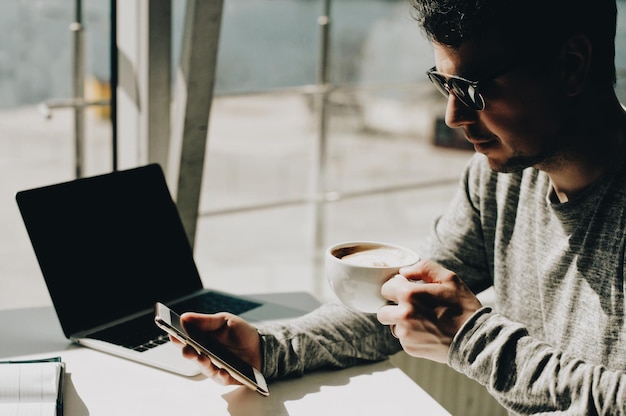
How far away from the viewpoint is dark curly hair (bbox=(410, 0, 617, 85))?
38.1 inches

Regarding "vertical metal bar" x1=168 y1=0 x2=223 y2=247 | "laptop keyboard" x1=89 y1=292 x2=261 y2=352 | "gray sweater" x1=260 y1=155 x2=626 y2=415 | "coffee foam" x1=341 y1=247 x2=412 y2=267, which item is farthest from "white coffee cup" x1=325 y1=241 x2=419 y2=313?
"vertical metal bar" x1=168 y1=0 x2=223 y2=247

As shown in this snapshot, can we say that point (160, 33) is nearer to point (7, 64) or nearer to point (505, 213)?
point (505, 213)

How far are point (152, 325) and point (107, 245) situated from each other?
14 cm

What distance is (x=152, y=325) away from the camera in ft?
3.84

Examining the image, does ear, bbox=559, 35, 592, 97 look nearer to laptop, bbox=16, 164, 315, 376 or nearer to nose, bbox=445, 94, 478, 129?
nose, bbox=445, 94, 478, 129

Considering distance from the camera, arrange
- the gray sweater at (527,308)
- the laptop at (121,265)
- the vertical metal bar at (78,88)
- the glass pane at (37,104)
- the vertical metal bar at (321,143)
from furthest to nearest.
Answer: the vertical metal bar at (321,143), the glass pane at (37,104), the vertical metal bar at (78,88), the laptop at (121,265), the gray sweater at (527,308)

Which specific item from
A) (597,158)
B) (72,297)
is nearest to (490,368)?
(597,158)

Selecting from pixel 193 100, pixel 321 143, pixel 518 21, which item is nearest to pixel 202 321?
pixel 518 21

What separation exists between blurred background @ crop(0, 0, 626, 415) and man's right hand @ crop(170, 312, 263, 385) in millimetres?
408

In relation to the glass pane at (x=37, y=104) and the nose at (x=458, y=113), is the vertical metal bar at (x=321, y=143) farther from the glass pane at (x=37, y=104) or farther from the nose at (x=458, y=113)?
the nose at (x=458, y=113)

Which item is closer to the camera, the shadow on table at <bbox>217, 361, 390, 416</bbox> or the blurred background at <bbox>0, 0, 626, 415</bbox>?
the shadow on table at <bbox>217, 361, 390, 416</bbox>

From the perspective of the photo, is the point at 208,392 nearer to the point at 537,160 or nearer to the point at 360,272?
the point at 360,272

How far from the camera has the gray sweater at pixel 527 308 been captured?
0.88 meters

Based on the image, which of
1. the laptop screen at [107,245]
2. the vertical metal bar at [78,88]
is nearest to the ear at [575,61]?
the laptop screen at [107,245]
